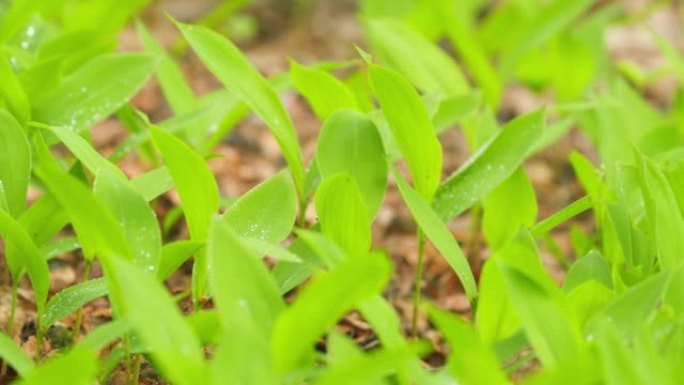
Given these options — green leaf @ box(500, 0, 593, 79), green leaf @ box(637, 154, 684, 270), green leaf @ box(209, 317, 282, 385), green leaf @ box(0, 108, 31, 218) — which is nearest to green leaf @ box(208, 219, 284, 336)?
green leaf @ box(209, 317, 282, 385)

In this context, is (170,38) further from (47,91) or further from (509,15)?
(47,91)

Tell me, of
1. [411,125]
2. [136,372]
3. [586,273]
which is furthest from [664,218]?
[136,372]

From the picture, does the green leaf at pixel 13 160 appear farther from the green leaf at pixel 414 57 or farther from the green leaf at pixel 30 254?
the green leaf at pixel 414 57

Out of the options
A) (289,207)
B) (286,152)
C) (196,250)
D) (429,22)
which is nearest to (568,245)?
(429,22)

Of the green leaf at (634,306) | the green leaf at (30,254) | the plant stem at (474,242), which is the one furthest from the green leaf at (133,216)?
the plant stem at (474,242)

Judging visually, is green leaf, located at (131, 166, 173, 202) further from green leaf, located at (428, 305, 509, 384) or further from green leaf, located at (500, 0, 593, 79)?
green leaf, located at (500, 0, 593, 79)

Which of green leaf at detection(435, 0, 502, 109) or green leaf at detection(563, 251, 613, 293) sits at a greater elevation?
green leaf at detection(435, 0, 502, 109)

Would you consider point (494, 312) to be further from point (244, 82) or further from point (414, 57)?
point (414, 57)

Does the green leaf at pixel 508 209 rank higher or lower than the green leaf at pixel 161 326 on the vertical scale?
lower
